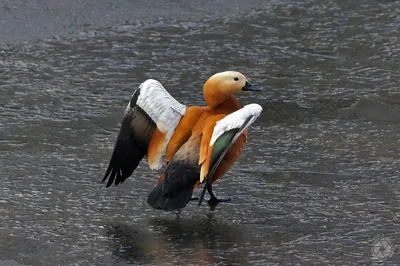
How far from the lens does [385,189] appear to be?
18.5 ft

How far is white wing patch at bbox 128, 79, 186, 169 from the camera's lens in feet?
18.3

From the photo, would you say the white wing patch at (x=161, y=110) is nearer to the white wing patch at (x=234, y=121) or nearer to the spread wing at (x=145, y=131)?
the spread wing at (x=145, y=131)

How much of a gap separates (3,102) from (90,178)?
1574 millimetres

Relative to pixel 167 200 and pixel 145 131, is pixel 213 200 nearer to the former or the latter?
pixel 167 200

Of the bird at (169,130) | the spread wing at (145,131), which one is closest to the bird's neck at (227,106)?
the bird at (169,130)

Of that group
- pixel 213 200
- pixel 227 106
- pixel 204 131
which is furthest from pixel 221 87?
pixel 213 200

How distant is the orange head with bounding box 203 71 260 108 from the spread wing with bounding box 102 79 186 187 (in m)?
0.18

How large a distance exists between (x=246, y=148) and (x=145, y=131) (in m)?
0.97

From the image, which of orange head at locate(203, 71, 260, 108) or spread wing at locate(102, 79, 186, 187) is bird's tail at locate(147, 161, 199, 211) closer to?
spread wing at locate(102, 79, 186, 187)

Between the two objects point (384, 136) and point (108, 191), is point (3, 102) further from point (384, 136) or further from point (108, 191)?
point (384, 136)

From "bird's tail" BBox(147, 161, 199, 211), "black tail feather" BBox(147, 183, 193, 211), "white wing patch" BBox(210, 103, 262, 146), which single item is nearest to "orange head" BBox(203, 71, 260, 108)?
"white wing patch" BBox(210, 103, 262, 146)

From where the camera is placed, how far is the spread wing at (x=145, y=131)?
18.3 ft

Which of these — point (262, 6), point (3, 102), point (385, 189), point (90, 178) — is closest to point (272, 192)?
point (385, 189)

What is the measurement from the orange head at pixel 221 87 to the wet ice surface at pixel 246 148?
0.54 metres
